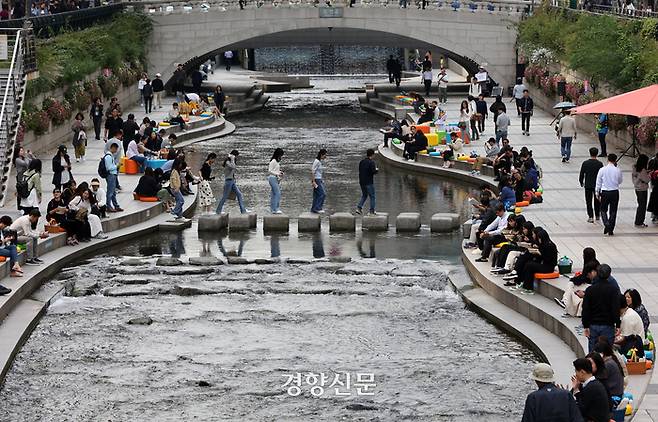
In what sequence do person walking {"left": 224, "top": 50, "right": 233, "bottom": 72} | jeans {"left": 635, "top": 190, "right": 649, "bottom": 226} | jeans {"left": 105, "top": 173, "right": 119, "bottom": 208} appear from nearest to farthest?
jeans {"left": 635, "top": 190, "right": 649, "bottom": 226}, jeans {"left": 105, "top": 173, "right": 119, "bottom": 208}, person walking {"left": 224, "top": 50, "right": 233, "bottom": 72}

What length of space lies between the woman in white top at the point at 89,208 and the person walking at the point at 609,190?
402 inches

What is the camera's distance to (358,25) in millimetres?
65250

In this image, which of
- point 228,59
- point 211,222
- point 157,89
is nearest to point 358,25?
point 157,89

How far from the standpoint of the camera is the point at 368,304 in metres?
A: 26.4

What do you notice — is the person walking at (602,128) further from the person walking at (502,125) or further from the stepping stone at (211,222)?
the stepping stone at (211,222)

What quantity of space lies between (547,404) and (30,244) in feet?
49.9

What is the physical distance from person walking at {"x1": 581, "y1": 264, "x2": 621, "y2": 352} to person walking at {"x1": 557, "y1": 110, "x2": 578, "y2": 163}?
2026cm

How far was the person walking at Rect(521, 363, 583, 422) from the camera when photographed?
1534 centimetres

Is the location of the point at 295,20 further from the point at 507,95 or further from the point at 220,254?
the point at 220,254

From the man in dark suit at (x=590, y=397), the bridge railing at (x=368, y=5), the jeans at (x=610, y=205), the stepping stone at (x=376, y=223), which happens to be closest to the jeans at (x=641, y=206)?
the jeans at (x=610, y=205)

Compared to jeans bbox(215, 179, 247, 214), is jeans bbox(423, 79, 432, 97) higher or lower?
lower

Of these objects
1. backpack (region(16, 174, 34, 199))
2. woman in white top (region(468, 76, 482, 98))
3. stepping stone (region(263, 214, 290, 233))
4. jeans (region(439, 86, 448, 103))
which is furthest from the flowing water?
woman in white top (region(468, 76, 482, 98))

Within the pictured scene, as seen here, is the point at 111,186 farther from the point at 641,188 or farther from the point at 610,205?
the point at 641,188

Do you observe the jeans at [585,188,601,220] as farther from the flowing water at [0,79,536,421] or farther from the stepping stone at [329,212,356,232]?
the stepping stone at [329,212,356,232]
